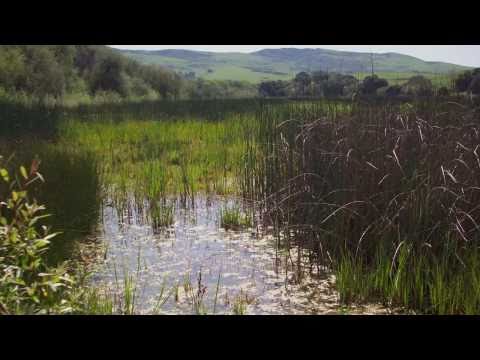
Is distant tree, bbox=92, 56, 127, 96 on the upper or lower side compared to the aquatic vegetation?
upper

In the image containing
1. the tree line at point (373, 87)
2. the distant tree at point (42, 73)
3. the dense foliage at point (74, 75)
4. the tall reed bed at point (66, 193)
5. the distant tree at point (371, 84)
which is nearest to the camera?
the tall reed bed at point (66, 193)

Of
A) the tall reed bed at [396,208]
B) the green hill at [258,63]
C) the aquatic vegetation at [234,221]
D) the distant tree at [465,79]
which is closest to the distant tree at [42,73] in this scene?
the aquatic vegetation at [234,221]

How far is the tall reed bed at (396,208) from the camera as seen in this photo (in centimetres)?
308

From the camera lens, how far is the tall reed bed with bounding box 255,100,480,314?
3.08 meters

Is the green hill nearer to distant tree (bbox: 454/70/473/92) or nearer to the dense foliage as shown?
the dense foliage

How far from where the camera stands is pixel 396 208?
3531 mm

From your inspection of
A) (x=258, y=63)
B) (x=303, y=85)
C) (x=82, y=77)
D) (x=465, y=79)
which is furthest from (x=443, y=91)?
(x=258, y=63)

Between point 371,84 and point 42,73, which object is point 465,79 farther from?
point 42,73

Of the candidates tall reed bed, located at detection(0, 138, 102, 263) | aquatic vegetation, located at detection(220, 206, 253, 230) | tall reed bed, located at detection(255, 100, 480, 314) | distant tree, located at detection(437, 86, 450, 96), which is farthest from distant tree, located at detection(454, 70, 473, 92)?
tall reed bed, located at detection(0, 138, 102, 263)

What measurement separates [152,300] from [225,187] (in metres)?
2.97

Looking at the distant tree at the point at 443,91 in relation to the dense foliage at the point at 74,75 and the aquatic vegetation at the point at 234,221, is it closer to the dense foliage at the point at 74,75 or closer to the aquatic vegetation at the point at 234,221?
the aquatic vegetation at the point at 234,221

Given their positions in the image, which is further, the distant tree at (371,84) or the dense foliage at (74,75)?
the dense foliage at (74,75)
